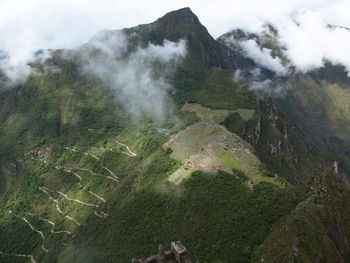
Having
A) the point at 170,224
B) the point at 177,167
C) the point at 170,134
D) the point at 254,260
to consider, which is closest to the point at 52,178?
the point at 170,134

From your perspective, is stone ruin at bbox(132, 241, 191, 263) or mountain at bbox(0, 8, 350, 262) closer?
stone ruin at bbox(132, 241, 191, 263)

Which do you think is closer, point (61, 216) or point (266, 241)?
point (266, 241)

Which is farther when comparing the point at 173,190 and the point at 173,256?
the point at 173,190

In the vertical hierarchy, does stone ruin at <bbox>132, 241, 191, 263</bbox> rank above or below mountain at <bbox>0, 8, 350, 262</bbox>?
above

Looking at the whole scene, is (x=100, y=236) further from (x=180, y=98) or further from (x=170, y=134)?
(x=180, y=98)

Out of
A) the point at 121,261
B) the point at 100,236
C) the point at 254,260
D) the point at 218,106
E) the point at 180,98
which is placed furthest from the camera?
the point at 180,98

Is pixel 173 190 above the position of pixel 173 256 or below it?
below

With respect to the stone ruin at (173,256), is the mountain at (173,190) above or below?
below

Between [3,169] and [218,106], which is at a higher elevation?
[218,106]

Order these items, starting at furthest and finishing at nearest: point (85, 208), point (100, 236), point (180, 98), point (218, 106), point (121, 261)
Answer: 1. point (180, 98)
2. point (218, 106)
3. point (85, 208)
4. point (100, 236)
5. point (121, 261)

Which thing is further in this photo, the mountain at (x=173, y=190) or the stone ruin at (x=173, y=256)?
the mountain at (x=173, y=190)

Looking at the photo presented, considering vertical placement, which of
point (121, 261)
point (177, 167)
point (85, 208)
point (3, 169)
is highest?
point (177, 167)
